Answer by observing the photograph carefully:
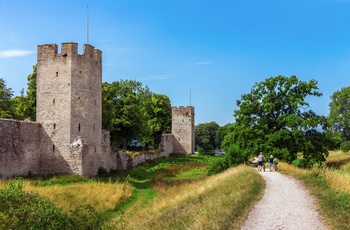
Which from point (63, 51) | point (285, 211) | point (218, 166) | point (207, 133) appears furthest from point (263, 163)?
point (207, 133)

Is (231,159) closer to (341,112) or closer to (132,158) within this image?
(132,158)

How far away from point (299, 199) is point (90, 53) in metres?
20.5

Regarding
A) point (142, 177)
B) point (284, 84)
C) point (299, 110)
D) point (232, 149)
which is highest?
point (284, 84)

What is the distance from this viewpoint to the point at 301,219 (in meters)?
10.3

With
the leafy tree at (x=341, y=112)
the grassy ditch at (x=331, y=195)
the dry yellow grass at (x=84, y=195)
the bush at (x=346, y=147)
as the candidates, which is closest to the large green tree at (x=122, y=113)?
the dry yellow grass at (x=84, y=195)

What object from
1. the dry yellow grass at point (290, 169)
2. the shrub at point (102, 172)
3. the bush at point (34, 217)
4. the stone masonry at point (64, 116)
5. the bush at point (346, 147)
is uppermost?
the stone masonry at point (64, 116)

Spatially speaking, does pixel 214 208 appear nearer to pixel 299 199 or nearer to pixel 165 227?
pixel 165 227

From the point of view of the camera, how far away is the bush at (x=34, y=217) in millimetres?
10859

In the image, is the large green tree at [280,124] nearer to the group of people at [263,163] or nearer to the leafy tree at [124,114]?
the group of people at [263,163]

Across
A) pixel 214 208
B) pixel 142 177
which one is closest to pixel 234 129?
pixel 142 177

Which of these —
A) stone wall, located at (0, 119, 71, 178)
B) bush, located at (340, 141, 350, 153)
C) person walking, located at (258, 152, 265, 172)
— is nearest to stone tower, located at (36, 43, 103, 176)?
stone wall, located at (0, 119, 71, 178)

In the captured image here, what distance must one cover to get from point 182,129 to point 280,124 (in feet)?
107

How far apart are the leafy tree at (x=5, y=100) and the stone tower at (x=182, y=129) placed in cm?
2980

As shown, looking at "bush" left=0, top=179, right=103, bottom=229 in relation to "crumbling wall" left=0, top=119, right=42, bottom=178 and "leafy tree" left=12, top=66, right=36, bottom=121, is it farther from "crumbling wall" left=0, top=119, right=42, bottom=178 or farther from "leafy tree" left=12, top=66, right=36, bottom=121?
"leafy tree" left=12, top=66, right=36, bottom=121
